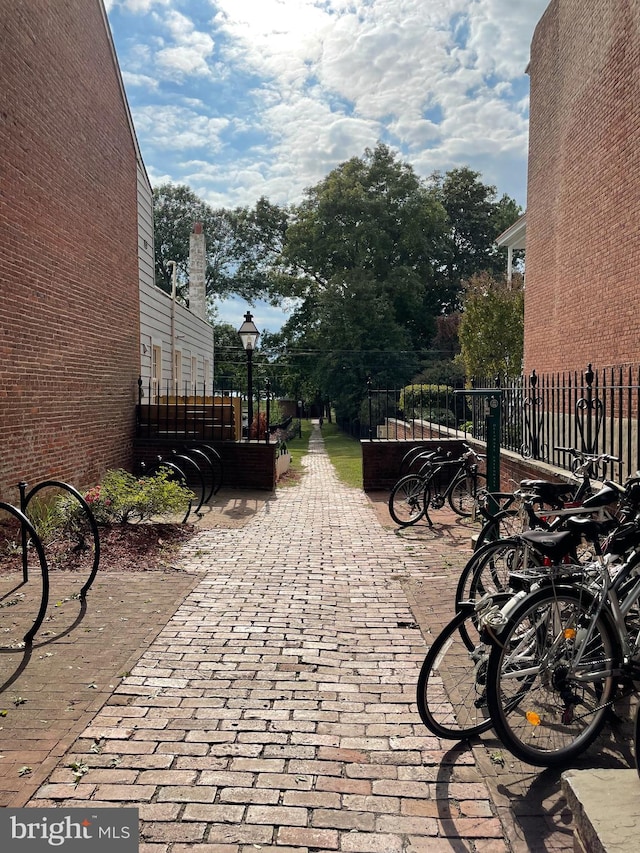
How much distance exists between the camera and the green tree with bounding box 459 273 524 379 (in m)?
20.3

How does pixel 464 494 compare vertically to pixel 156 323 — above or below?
below

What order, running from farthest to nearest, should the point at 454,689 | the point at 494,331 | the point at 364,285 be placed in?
the point at 364,285 → the point at 494,331 → the point at 454,689

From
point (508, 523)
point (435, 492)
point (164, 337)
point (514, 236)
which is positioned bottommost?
point (435, 492)

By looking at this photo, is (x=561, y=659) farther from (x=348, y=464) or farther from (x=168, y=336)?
→ (x=348, y=464)

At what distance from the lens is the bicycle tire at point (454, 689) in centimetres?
313

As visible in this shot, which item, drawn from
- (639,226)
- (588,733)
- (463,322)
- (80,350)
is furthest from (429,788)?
(463,322)

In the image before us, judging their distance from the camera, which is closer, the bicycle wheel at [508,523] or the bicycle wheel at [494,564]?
the bicycle wheel at [494,564]

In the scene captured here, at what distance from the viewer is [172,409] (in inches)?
516

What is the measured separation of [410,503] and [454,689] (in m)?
5.48

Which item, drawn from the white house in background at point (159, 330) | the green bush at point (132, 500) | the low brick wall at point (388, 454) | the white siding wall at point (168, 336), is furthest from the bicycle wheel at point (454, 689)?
the white siding wall at point (168, 336)

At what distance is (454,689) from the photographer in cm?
368

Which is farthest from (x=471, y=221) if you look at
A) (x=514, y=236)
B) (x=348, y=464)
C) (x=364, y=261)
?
(x=348, y=464)

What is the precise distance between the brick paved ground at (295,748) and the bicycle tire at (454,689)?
0.12 metres

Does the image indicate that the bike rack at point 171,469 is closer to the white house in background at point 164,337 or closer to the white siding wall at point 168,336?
the white house in background at point 164,337
